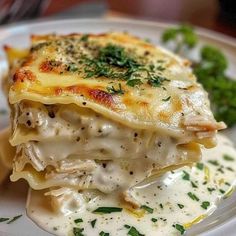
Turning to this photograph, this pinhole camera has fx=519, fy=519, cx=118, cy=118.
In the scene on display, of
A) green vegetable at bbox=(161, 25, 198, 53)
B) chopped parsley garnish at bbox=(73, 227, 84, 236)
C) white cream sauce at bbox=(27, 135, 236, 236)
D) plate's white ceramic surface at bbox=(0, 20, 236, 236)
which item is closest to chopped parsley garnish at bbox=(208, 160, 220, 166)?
white cream sauce at bbox=(27, 135, 236, 236)

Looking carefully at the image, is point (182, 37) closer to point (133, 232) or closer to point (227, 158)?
point (227, 158)

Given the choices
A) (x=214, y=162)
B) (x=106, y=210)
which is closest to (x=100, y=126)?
(x=106, y=210)

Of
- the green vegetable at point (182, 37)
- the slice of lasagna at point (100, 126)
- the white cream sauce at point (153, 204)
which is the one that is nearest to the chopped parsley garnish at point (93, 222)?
the white cream sauce at point (153, 204)

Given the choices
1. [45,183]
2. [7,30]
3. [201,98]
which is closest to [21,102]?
[45,183]

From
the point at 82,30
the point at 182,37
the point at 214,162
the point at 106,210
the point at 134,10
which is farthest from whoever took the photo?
the point at 134,10

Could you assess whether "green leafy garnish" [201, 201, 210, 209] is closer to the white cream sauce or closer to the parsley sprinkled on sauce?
the white cream sauce

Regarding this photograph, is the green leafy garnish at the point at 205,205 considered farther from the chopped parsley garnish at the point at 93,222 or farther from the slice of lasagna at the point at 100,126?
the chopped parsley garnish at the point at 93,222

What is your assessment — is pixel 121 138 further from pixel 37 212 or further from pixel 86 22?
pixel 86 22
